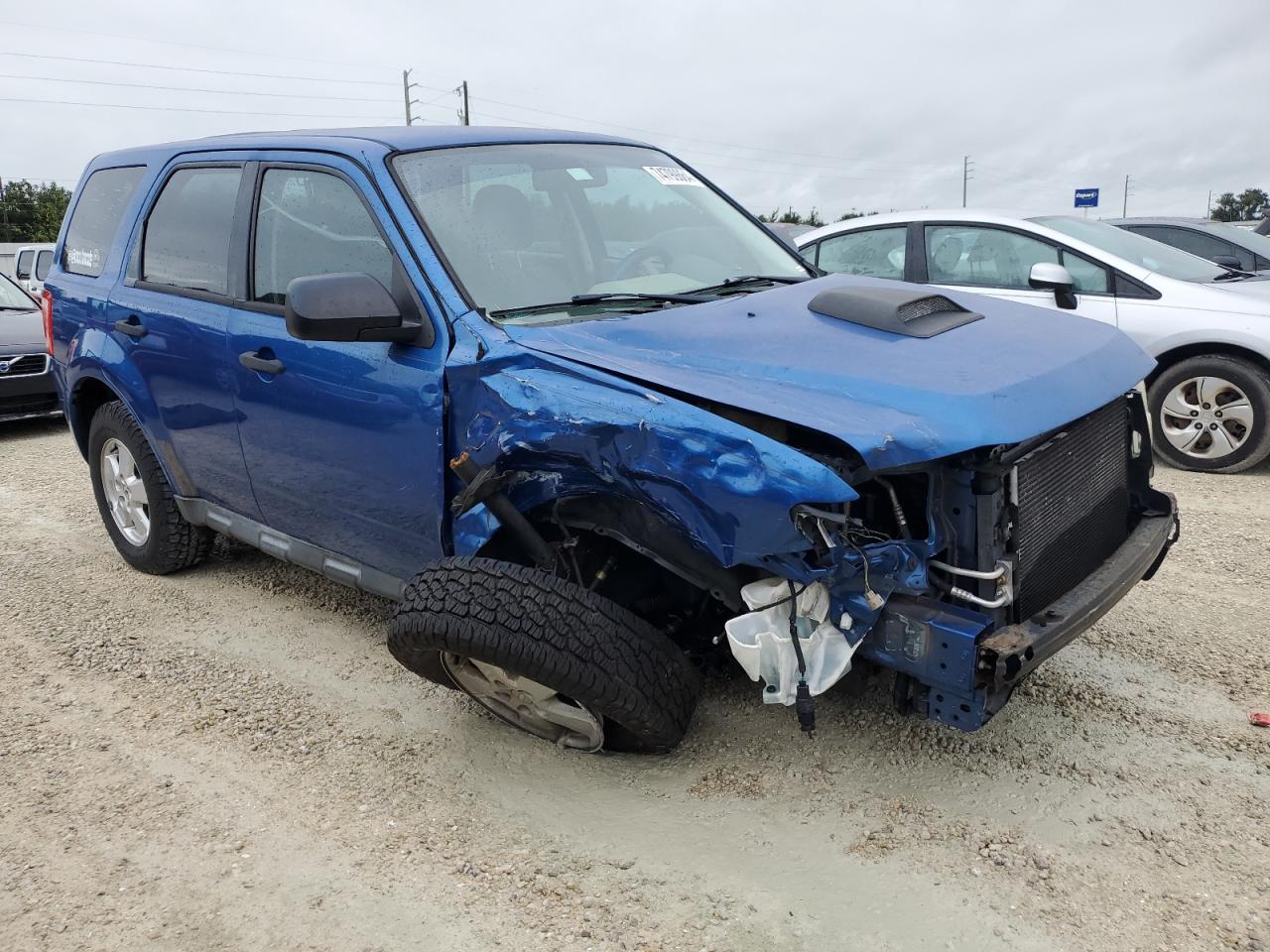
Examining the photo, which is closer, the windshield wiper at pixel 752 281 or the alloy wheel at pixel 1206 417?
the windshield wiper at pixel 752 281

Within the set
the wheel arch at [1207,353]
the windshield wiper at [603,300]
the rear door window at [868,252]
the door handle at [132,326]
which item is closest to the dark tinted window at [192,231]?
the door handle at [132,326]

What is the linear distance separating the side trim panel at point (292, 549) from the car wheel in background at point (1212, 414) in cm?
506

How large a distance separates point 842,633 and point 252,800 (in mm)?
1777

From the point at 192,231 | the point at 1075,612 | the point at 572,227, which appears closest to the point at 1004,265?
the point at 572,227

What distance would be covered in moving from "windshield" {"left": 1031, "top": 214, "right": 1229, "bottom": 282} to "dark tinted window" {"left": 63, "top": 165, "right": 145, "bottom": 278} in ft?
17.9

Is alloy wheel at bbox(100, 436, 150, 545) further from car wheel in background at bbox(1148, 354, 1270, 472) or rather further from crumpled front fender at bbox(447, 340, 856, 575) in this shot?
car wheel in background at bbox(1148, 354, 1270, 472)

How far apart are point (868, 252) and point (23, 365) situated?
7033mm

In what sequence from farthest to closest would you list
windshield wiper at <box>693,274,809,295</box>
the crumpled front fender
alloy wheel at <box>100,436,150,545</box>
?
1. alloy wheel at <box>100,436,150,545</box>
2. windshield wiper at <box>693,274,809,295</box>
3. the crumpled front fender

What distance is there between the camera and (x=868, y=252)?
24.1ft

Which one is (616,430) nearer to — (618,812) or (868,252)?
(618,812)

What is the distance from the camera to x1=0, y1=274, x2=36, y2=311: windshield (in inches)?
376

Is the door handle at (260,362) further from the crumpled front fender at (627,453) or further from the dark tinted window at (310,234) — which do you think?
the crumpled front fender at (627,453)

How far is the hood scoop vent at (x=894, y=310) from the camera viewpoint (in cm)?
299

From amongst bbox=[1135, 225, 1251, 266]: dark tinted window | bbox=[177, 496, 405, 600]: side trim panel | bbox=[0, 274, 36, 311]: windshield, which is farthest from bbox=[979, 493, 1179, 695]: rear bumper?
bbox=[0, 274, 36, 311]: windshield
